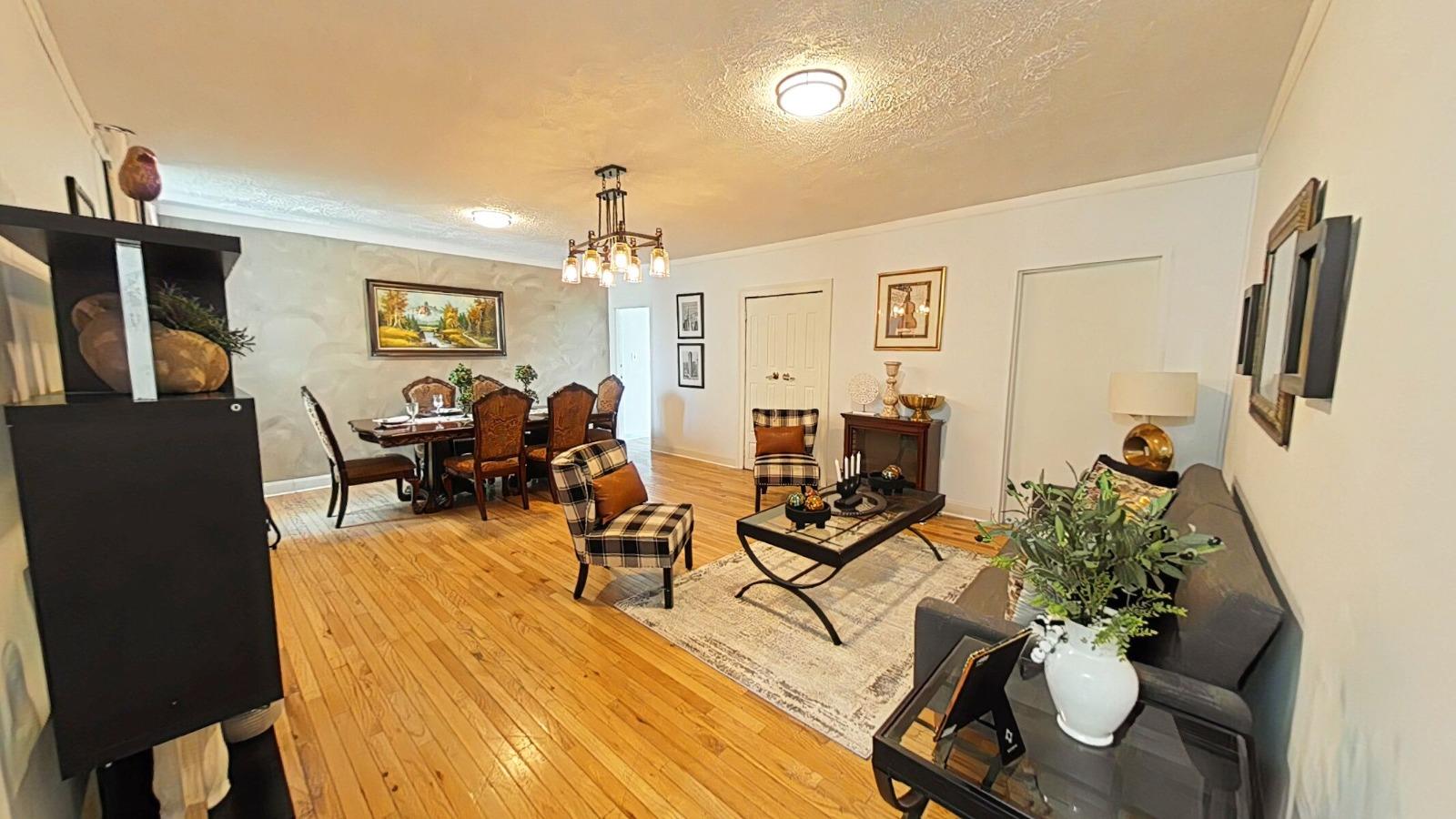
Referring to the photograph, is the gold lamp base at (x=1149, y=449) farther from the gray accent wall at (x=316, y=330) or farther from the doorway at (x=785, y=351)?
the gray accent wall at (x=316, y=330)

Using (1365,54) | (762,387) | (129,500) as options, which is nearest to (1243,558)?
(1365,54)

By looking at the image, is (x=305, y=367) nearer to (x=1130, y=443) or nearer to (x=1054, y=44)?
(x=1054, y=44)

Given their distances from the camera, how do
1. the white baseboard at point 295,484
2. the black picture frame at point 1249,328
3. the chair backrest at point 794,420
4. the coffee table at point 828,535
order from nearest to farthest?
1. the black picture frame at point 1249,328
2. the coffee table at point 828,535
3. the chair backrest at point 794,420
4. the white baseboard at point 295,484

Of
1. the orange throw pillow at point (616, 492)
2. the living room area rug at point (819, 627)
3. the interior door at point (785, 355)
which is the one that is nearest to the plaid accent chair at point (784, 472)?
the living room area rug at point (819, 627)

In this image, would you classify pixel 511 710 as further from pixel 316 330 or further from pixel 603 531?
pixel 316 330

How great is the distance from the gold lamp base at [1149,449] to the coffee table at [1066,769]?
7.29 ft

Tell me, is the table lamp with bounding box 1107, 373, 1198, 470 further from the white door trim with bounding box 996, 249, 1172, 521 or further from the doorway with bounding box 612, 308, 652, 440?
the doorway with bounding box 612, 308, 652, 440

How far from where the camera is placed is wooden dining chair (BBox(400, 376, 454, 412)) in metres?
5.12

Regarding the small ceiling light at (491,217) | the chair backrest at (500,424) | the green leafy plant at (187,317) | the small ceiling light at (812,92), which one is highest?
the small ceiling light at (491,217)

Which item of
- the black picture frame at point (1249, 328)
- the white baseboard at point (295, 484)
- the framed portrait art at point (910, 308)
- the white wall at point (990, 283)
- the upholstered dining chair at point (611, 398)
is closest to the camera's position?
the black picture frame at point (1249, 328)

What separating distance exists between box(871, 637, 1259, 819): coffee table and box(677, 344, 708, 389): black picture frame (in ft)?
17.0

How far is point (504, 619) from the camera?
101 inches

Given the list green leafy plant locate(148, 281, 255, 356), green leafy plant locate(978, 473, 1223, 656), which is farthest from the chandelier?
green leafy plant locate(978, 473, 1223, 656)

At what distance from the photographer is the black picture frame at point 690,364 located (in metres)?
6.17
